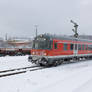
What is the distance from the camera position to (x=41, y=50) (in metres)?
12.7

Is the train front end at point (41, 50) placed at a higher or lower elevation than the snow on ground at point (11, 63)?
higher

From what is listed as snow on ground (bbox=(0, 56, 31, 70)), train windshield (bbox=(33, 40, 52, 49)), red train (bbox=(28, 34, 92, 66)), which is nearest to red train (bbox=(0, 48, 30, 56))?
snow on ground (bbox=(0, 56, 31, 70))

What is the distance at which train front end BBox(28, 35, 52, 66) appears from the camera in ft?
40.6

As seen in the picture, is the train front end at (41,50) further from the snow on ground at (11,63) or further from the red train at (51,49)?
the snow on ground at (11,63)

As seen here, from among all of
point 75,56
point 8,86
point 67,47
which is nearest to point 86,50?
point 75,56

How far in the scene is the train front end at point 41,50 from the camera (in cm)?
1237

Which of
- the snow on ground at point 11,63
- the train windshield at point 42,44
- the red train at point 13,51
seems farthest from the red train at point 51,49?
the red train at point 13,51

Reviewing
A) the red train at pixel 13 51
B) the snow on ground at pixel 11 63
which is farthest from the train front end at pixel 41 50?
the red train at pixel 13 51

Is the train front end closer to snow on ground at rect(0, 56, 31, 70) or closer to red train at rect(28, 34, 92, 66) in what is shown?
red train at rect(28, 34, 92, 66)

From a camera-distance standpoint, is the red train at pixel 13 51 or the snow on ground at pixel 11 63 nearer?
the snow on ground at pixel 11 63

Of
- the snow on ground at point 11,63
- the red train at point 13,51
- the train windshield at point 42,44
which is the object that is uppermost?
the train windshield at point 42,44

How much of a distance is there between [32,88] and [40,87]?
0.38 metres

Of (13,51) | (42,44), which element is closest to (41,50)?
(42,44)

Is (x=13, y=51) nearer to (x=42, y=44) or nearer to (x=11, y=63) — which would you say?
(x=11, y=63)
